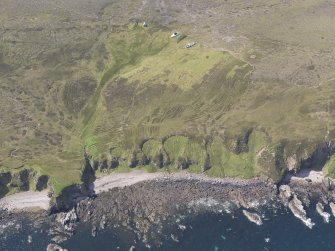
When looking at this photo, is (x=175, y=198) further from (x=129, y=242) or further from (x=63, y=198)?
(x=63, y=198)

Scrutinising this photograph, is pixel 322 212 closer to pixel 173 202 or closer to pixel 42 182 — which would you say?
pixel 173 202

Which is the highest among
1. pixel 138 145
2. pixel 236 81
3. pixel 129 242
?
pixel 236 81

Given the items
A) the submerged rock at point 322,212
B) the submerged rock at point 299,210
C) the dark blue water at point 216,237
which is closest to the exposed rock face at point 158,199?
the dark blue water at point 216,237

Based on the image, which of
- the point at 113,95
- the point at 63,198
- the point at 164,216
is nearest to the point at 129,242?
the point at 164,216

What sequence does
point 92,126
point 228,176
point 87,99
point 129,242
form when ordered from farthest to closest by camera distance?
point 87,99 → point 92,126 → point 228,176 → point 129,242

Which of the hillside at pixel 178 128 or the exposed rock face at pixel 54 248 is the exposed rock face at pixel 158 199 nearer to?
the hillside at pixel 178 128

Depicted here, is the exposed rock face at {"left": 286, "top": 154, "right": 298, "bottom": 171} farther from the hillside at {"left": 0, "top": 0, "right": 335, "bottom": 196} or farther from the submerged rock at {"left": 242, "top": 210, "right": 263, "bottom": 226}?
the submerged rock at {"left": 242, "top": 210, "right": 263, "bottom": 226}
